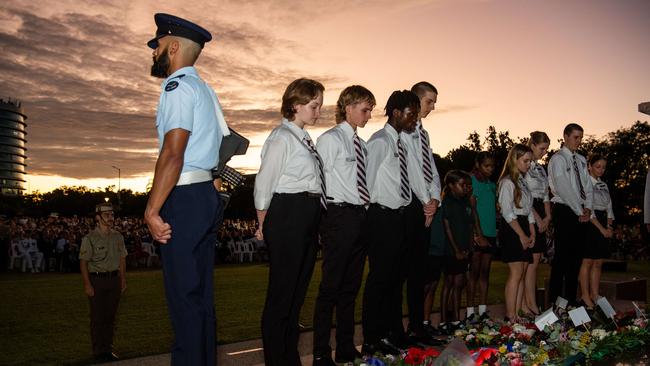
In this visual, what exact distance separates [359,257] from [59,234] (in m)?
24.3

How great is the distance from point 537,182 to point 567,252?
44.1 inches

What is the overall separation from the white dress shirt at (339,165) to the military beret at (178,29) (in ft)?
7.06

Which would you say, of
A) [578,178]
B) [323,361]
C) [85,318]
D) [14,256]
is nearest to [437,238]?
[578,178]

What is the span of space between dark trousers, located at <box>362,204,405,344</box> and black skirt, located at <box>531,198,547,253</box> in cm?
288

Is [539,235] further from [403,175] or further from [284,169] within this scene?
[284,169]

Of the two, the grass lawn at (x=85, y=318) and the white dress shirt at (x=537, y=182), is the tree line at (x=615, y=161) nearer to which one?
the grass lawn at (x=85, y=318)

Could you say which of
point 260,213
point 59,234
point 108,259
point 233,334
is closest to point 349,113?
point 260,213

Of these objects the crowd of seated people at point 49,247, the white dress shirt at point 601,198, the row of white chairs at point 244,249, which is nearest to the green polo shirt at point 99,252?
the white dress shirt at point 601,198

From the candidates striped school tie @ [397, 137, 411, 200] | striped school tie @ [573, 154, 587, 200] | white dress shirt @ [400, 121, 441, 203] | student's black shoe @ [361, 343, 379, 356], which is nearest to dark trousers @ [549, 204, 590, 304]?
striped school tie @ [573, 154, 587, 200]

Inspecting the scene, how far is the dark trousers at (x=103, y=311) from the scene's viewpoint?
7.78 meters

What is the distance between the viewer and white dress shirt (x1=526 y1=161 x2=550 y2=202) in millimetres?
9203

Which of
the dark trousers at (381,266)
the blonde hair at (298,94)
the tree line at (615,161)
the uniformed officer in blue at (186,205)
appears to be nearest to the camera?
the uniformed officer in blue at (186,205)

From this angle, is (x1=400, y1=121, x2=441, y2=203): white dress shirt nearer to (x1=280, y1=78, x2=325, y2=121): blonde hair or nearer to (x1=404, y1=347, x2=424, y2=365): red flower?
(x1=280, y1=78, x2=325, y2=121): blonde hair

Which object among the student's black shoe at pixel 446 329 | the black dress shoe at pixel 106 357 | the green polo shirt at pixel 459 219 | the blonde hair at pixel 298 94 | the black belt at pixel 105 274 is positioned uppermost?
the blonde hair at pixel 298 94
